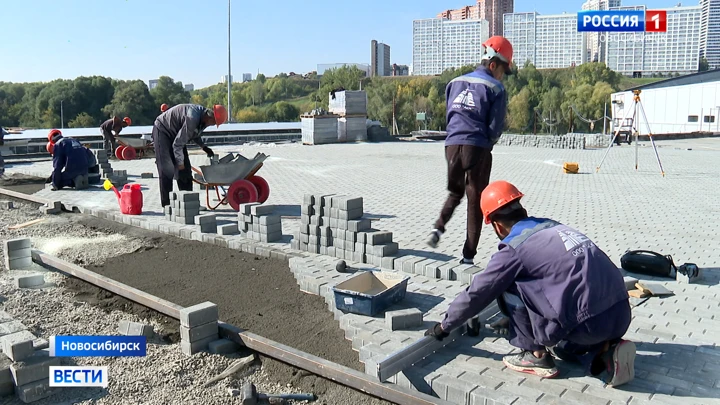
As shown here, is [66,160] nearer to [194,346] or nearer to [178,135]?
[178,135]

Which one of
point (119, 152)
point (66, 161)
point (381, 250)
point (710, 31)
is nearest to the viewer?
point (381, 250)

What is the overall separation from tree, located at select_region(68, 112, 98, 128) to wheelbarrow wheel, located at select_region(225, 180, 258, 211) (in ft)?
125

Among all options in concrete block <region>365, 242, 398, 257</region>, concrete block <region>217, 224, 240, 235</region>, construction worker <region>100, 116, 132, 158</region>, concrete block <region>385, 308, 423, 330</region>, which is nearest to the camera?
concrete block <region>385, 308, 423, 330</region>

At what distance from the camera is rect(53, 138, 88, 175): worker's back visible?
10.8m

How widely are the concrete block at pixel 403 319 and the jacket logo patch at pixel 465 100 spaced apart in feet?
6.03

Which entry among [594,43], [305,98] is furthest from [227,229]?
[594,43]

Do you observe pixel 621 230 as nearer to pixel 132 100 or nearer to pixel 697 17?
pixel 132 100

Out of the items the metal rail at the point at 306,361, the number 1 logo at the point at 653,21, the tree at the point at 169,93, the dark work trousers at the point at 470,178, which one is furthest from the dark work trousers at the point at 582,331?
the tree at the point at 169,93

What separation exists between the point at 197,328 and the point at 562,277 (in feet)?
7.90

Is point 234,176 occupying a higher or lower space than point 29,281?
higher

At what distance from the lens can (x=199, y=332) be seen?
12.8 ft

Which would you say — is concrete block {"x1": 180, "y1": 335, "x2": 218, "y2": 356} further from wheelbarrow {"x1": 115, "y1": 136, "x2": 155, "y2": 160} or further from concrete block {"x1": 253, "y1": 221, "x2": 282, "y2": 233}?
wheelbarrow {"x1": 115, "y1": 136, "x2": 155, "y2": 160}

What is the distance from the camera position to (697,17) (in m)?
86.6

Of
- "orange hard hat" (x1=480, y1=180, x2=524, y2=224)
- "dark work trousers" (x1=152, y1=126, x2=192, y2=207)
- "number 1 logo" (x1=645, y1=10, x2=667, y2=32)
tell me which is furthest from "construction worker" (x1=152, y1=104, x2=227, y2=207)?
"number 1 logo" (x1=645, y1=10, x2=667, y2=32)
